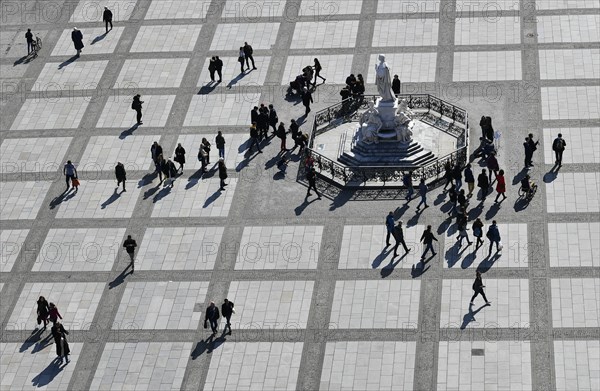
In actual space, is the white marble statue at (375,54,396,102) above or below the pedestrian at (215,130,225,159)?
above

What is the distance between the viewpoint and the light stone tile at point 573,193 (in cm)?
6519

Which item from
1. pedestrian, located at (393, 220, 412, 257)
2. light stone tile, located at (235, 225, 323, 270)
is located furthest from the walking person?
light stone tile, located at (235, 225, 323, 270)

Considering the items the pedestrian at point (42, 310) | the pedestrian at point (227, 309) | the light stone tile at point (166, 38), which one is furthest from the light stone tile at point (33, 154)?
the pedestrian at point (227, 309)

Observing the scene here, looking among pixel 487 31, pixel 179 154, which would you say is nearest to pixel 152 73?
pixel 179 154

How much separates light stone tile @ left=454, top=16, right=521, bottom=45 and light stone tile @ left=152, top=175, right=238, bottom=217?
16.8 m

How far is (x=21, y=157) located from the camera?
73312 mm

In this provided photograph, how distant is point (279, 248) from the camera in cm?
6450

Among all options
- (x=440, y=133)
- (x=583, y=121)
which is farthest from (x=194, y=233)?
(x=583, y=121)

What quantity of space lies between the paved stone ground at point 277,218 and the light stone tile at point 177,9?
0.58 ft

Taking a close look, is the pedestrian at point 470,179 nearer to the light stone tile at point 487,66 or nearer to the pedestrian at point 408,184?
the pedestrian at point 408,184

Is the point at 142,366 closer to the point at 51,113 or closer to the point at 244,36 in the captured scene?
the point at 51,113

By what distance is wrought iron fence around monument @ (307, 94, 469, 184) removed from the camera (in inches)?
2675

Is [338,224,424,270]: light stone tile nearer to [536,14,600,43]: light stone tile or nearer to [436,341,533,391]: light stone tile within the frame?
[436,341,533,391]: light stone tile

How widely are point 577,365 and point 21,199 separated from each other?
27.5 meters
